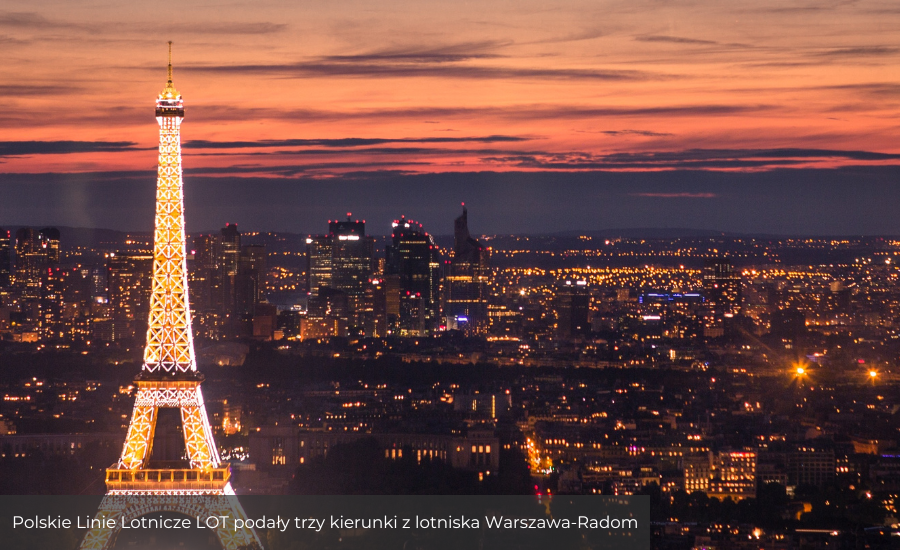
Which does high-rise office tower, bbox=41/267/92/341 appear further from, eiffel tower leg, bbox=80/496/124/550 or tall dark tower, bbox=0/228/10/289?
eiffel tower leg, bbox=80/496/124/550

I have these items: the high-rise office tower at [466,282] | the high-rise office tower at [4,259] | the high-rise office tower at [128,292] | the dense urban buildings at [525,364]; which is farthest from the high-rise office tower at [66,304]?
the high-rise office tower at [466,282]

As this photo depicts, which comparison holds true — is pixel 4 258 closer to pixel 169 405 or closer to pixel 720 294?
pixel 720 294

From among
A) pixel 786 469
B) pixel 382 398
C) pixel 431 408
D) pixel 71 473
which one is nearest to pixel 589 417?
pixel 431 408

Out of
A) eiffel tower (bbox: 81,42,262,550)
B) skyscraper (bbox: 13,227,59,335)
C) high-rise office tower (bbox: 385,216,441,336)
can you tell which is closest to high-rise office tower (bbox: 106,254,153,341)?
skyscraper (bbox: 13,227,59,335)

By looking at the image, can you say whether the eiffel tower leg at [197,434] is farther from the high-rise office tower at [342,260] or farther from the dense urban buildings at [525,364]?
the high-rise office tower at [342,260]

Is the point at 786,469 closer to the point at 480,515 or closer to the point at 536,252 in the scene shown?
the point at 480,515

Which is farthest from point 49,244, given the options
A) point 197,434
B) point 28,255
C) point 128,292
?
point 197,434
